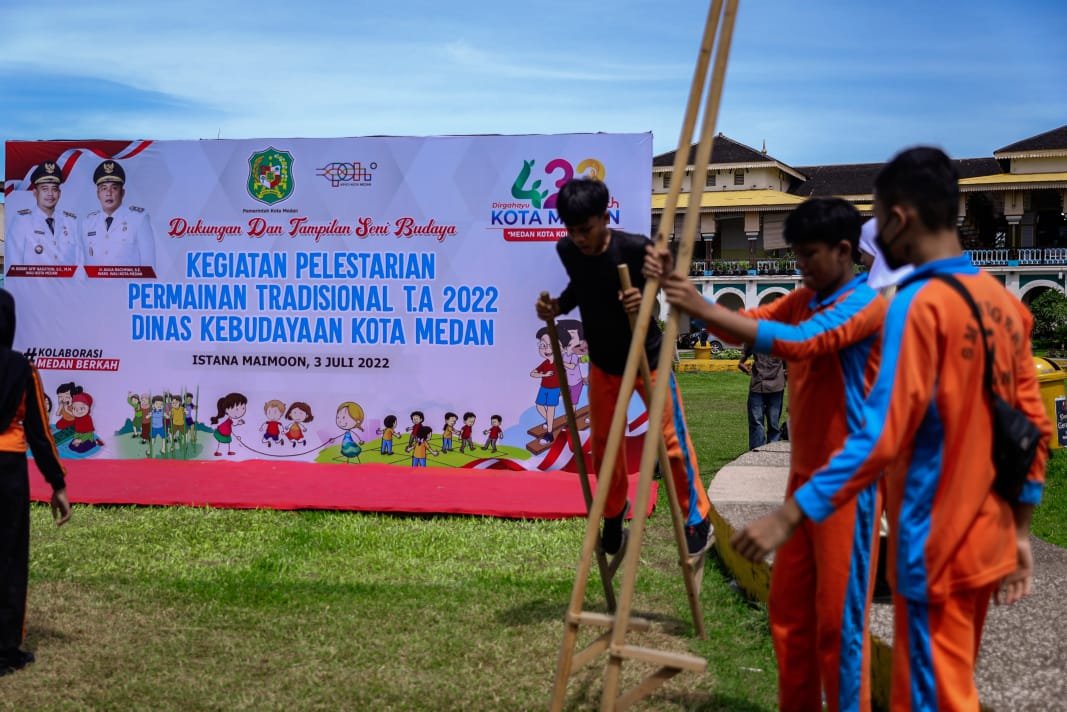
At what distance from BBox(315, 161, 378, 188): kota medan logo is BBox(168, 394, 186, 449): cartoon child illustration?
107 inches

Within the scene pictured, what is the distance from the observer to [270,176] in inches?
412

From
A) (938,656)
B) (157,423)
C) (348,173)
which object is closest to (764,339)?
(938,656)

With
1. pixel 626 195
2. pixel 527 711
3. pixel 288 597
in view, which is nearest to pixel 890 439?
pixel 527 711

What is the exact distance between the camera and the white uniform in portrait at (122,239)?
1066 centimetres

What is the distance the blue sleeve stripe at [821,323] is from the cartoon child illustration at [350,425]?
7364mm

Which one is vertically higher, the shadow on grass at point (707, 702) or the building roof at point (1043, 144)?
the building roof at point (1043, 144)

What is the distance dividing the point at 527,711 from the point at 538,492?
4.50 meters

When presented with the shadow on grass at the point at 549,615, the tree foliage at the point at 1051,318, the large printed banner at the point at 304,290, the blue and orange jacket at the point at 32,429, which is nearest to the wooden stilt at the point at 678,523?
the shadow on grass at the point at 549,615

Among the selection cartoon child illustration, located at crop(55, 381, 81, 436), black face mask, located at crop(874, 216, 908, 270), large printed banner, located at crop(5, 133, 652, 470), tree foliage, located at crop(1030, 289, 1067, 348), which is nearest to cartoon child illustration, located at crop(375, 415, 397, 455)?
large printed banner, located at crop(5, 133, 652, 470)

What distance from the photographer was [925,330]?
8.48 feet

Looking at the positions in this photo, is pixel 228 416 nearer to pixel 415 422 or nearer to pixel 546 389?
pixel 415 422

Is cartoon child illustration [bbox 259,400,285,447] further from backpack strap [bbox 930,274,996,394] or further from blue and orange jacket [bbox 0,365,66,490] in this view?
backpack strap [bbox 930,274,996,394]

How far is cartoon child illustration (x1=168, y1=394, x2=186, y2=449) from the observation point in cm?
1060

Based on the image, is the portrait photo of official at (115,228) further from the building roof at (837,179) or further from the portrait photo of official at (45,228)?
the building roof at (837,179)
